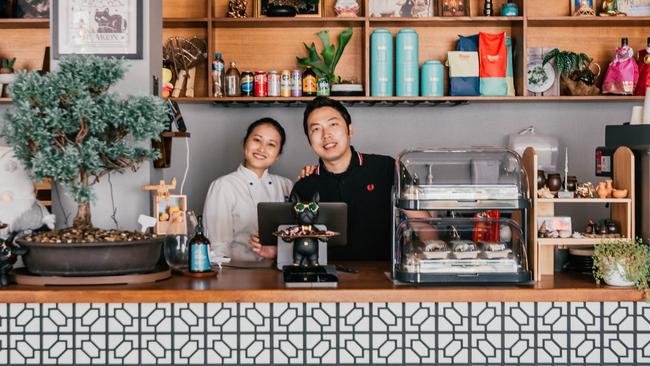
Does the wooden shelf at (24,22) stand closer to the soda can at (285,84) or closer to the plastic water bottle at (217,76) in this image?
the plastic water bottle at (217,76)

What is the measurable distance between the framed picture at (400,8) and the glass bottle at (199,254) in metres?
2.31

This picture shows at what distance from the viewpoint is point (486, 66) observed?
4.40 metres

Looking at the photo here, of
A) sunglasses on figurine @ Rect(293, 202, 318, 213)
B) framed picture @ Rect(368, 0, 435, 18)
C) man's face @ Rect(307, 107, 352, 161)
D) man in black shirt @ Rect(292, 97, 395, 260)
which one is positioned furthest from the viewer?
framed picture @ Rect(368, 0, 435, 18)

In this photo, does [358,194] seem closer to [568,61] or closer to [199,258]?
[199,258]

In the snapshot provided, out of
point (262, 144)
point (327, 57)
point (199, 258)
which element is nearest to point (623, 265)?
point (199, 258)

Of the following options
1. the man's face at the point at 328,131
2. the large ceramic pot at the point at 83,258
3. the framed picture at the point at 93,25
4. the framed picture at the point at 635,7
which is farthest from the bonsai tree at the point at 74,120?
the framed picture at the point at 635,7

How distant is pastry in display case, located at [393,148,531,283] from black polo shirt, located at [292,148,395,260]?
96cm

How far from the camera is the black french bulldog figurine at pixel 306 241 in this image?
2.54 metres

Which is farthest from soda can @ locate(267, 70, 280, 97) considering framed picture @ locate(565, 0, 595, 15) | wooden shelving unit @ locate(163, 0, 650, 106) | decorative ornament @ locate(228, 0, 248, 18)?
framed picture @ locate(565, 0, 595, 15)

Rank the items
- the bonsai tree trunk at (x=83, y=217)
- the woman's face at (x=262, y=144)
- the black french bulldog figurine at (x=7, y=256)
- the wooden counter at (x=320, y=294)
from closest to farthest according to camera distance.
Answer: the wooden counter at (x=320, y=294) < the black french bulldog figurine at (x=7, y=256) < the bonsai tree trunk at (x=83, y=217) < the woman's face at (x=262, y=144)

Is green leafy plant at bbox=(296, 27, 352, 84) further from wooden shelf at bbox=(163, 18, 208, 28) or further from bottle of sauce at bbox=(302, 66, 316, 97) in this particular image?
wooden shelf at bbox=(163, 18, 208, 28)

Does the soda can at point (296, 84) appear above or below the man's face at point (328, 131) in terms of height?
above

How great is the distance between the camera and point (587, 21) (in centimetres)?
446

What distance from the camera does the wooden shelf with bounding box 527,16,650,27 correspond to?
4.38 meters
